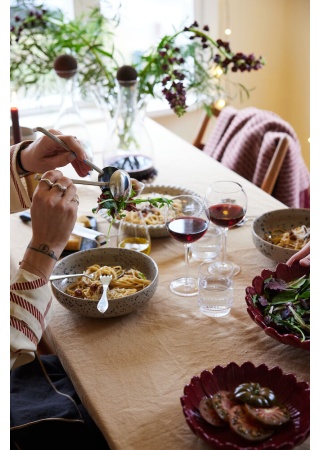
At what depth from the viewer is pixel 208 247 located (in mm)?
1834

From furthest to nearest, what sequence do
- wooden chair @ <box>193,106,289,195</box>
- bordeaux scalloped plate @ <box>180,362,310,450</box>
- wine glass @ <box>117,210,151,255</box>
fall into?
wooden chair @ <box>193,106,289,195</box> < wine glass @ <box>117,210,151,255</box> < bordeaux scalloped plate @ <box>180,362,310,450</box>

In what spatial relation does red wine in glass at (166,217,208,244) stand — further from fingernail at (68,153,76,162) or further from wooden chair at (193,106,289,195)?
wooden chair at (193,106,289,195)

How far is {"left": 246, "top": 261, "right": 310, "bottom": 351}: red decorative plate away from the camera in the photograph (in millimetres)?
1321

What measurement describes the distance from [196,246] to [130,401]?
670 millimetres

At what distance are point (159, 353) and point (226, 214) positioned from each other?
1.49ft

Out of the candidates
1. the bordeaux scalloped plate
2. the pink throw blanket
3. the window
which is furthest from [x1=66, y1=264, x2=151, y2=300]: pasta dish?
the window

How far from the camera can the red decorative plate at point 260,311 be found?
4.33 feet

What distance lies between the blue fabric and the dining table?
0.45ft

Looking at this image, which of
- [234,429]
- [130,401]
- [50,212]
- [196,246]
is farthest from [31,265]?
[196,246]

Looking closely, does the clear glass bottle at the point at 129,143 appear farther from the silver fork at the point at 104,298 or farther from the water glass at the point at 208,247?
the silver fork at the point at 104,298

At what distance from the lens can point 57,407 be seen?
4.91ft

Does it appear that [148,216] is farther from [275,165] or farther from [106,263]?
[275,165]

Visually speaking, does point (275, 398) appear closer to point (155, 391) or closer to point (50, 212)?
point (155, 391)

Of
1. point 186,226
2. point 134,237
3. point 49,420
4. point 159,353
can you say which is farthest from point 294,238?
point 49,420
